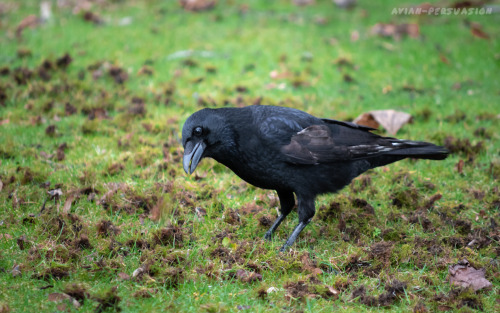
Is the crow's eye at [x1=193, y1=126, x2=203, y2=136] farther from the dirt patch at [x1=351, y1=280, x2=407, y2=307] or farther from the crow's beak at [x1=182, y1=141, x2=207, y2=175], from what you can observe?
the dirt patch at [x1=351, y1=280, x2=407, y2=307]

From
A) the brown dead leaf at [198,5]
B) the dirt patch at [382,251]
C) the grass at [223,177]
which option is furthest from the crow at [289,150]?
the brown dead leaf at [198,5]

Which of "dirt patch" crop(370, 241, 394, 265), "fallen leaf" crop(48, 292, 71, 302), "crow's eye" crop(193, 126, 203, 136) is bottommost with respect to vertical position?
"dirt patch" crop(370, 241, 394, 265)

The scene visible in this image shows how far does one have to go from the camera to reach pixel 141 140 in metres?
6.55

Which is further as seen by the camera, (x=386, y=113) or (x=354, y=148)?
(x=386, y=113)

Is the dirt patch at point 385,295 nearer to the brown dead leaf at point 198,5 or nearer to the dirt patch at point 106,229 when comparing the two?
the dirt patch at point 106,229

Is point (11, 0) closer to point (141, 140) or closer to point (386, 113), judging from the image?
point (141, 140)

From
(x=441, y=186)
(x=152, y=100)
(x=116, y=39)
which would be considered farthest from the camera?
(x=116, y=39)

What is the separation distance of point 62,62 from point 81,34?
2.07 meters

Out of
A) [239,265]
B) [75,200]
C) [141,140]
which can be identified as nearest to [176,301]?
[239,265]

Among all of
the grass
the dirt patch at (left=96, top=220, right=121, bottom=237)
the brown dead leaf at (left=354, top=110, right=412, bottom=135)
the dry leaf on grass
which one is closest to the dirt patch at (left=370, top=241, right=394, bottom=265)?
the grass

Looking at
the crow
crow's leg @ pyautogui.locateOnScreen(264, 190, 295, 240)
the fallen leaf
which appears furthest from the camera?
Answer: crow's leg @ pyautogui.locateOnScreen(264, 190, 295, 240)

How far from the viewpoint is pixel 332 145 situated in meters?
4.77

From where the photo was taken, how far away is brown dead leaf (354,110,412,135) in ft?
22.6

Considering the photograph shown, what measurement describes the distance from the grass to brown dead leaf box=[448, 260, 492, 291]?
0.07m
